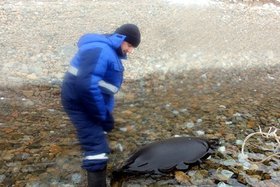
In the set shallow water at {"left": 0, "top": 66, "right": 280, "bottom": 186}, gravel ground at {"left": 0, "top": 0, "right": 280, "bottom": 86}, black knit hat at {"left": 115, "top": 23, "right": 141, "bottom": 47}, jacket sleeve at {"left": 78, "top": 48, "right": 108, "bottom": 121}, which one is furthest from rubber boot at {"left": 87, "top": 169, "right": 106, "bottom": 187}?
gravel ground at {"left": 0, "top": 0, "right": 280, "bottom": 86}

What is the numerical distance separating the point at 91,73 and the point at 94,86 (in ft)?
0.42

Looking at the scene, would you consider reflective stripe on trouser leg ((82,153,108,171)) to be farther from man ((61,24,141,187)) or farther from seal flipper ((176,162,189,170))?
seal flipper ((176,162,189,170))

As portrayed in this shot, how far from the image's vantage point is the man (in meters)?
3.96

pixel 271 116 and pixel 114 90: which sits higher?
pixel 114 90

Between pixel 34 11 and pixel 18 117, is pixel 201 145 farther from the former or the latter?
pixel 34 11

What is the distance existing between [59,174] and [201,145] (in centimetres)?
185

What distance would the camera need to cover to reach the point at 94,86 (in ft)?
12.9

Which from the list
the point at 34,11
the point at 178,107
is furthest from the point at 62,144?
the point at 34,11

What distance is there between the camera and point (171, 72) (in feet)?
28.2

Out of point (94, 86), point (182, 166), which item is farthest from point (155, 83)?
point (94, 86)

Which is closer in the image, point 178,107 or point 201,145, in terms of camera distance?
point 201,145

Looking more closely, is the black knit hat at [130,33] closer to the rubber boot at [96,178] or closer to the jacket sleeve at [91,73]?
the jacket sleeve at [91,73]

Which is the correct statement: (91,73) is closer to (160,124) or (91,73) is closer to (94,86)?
(94,86)

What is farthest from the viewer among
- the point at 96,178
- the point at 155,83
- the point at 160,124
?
the point at 155,83
